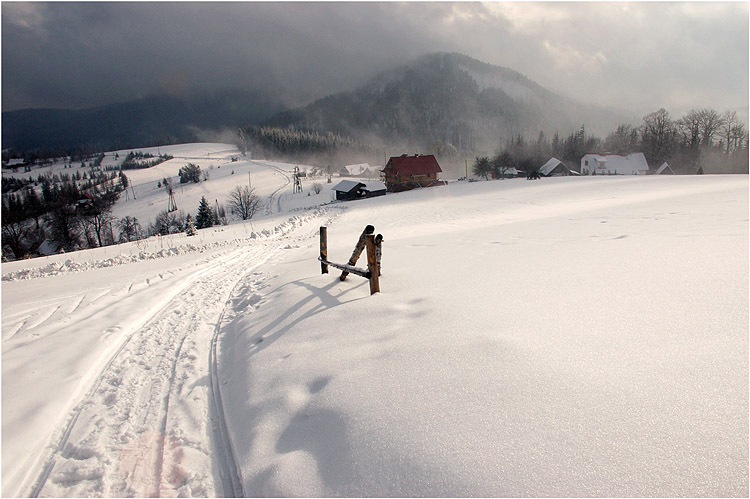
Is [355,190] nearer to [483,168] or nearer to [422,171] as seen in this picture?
[422,171]

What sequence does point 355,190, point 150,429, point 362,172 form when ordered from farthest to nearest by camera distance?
point 362,172, point 355,190, point 150,429

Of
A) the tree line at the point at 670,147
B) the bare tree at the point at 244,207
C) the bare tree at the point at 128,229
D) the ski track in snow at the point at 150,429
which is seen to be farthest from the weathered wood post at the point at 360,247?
the tree line at the point at 670,147

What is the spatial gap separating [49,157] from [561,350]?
846 ft

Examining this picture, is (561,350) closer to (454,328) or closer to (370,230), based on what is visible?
(454,328)

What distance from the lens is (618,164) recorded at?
239 feet

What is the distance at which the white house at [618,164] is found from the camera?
71.3m

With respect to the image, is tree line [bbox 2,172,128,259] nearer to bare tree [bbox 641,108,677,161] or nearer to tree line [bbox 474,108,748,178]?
tree line [bbox 474,108,748,178]

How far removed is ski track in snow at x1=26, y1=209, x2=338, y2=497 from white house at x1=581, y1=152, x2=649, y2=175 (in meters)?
85.4

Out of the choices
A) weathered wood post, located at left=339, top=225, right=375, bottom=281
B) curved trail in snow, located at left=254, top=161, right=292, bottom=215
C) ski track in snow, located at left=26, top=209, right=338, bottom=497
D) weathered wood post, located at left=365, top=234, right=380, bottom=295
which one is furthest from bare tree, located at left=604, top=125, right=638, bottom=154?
ski track in snow, located at left=26, top=209, right=338, bottom=497

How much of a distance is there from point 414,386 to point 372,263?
294 centimetres

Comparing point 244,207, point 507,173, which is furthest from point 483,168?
point 244,207

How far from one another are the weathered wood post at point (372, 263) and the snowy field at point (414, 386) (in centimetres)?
26

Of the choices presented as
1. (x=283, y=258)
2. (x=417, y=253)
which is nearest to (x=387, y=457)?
(x=417, y=253)

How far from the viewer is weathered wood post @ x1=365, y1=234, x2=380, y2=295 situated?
6.00 metres
